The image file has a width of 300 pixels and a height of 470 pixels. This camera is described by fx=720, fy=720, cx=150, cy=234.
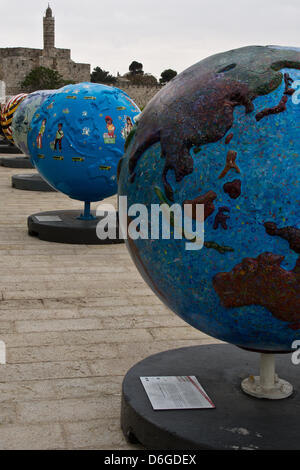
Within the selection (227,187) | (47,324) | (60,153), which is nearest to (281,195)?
(227,187)

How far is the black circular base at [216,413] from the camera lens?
3260 mm

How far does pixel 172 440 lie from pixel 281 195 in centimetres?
123

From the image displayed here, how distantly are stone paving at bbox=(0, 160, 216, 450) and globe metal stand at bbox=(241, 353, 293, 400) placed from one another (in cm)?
71

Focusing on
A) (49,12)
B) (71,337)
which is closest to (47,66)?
(49,12)

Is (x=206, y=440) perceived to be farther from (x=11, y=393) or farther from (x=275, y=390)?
(x=11, y=393)

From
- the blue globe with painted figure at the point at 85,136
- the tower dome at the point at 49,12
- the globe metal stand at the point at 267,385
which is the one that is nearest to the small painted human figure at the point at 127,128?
the blue globe with painted figure at the point at 85,136

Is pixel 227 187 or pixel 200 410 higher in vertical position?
pixel 227 187

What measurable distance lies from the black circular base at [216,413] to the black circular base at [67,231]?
453 centimetres

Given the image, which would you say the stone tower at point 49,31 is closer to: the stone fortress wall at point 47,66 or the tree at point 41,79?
the stone fortress wall at point 47,66

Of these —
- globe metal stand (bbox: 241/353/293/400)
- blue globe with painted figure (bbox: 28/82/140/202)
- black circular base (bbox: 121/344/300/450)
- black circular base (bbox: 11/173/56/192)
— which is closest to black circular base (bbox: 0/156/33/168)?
black circular base (bbox: 11/173/56/192)

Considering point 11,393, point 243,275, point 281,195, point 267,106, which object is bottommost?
point 11,393

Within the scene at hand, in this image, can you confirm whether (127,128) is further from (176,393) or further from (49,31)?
(49,31)

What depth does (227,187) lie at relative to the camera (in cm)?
305

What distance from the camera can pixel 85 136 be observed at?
26.6 ft
